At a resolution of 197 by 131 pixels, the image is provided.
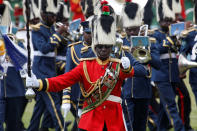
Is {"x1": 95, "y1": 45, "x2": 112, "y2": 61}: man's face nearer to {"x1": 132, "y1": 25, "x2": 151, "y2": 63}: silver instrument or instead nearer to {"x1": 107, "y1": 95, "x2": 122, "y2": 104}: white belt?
{"x1": 107, "y1": 95, "x2": 122, "y2": 104}: white belt

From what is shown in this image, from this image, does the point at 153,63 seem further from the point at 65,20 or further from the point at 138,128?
the point at 65,20

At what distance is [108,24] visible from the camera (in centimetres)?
527

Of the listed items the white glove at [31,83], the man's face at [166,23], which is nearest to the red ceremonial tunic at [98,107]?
the white glove at [31,83]

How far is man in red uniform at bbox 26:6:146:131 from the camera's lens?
5.21 metres

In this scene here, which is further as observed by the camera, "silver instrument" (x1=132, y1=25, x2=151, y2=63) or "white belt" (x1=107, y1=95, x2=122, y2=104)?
"silver instrument" (x1=132, y1=25, x2=151, y2=63)

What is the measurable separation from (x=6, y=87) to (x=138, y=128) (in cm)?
191

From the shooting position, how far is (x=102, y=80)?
17.2ft

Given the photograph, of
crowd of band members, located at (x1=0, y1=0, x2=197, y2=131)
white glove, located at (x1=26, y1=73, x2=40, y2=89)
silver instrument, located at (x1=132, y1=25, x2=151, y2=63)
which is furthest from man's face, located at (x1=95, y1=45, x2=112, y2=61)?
silver instrument, located at (x1=132, y1=25, x2=151, y2=63)

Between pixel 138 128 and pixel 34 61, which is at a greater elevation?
pixel 34 61

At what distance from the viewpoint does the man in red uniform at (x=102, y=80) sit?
5.21 meters

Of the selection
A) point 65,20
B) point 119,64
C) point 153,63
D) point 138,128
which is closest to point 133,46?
point 153,63

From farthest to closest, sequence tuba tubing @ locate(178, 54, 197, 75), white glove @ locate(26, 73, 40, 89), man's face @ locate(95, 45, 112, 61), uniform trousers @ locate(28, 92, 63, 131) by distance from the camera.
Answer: tuba tubing @ locate(178, 54, 197, 75)
uniform trousers @ locate(28, 92, 63, 131)
man's face @ locate(95, 45, 112, 61)
white glove @ locate(26, 73, 40, 89)

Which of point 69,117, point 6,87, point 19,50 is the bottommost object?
point 69,117

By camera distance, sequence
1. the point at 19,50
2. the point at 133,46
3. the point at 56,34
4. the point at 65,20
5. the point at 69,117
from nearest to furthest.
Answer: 1. the point at 19,50
2. the point at 133,46
3. the point at 56,34
4. the point at 65,20
5. the point at 69,117
